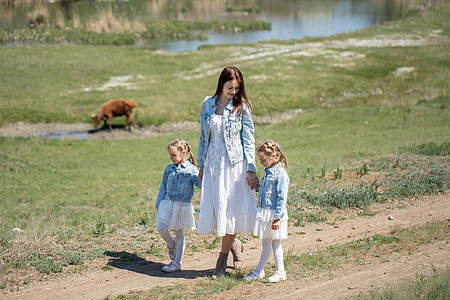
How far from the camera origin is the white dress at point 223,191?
5980 millimetres

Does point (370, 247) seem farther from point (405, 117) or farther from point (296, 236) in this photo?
point (405, 117)

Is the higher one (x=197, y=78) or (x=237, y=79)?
(x=237, y=79)

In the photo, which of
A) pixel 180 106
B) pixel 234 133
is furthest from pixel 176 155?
pixel 180 106

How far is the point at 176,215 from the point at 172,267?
721 mm

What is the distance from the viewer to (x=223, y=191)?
19.5 feet

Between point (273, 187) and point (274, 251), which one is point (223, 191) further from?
point (274, 251)

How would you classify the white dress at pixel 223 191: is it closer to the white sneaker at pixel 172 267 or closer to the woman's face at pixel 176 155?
the woman's face at pixel 176 155

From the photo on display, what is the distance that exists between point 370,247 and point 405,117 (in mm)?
13234

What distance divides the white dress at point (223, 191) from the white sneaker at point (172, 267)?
89 centimetres

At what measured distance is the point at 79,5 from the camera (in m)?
56.8

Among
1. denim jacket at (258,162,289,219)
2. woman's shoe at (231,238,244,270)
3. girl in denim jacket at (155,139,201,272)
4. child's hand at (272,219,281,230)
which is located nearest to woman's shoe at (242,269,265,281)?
woman's shoe at (231,238,244,270)

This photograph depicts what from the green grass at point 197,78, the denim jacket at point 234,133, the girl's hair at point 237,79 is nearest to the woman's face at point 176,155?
the denim jacket at point 234,133

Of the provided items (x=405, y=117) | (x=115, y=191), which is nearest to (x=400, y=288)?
(x=115, y=191)

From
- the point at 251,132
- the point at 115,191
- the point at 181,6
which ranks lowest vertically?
the point at 115,191
